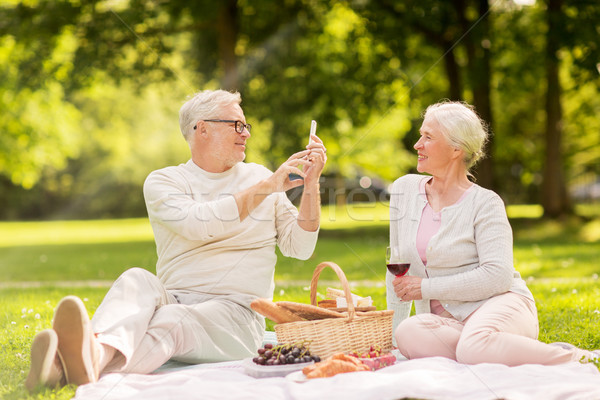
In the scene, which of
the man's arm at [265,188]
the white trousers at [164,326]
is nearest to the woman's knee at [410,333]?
the white trousers at [164,326]

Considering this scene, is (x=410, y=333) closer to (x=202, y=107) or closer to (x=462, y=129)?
(x=462, y=129)

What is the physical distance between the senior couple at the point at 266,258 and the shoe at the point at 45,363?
5 centimetres

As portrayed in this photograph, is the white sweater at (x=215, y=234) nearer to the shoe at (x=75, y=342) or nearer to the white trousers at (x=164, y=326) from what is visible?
the white trousers at (x=164, y=326)

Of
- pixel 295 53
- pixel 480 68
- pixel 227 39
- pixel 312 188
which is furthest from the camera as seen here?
pixel 295 53

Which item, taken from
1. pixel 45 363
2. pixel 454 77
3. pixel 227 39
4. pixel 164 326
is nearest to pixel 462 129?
pixel 164 326

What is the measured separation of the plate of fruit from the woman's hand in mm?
676

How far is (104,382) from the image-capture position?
3326 mm

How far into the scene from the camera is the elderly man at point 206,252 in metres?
3.59

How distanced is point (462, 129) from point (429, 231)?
0.68 meters

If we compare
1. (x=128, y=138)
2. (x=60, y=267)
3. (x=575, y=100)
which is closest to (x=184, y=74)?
(x=60, y=267)

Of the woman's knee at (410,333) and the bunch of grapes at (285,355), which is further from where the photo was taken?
the woman's knee at (410,333)

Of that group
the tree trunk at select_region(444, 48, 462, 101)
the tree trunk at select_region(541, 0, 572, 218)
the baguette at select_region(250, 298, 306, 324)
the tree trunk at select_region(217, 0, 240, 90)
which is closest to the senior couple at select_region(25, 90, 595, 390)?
the baguette at select_region(250, 298, 306, 324)

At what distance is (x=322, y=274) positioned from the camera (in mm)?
9953

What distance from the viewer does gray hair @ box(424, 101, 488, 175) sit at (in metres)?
4.12
